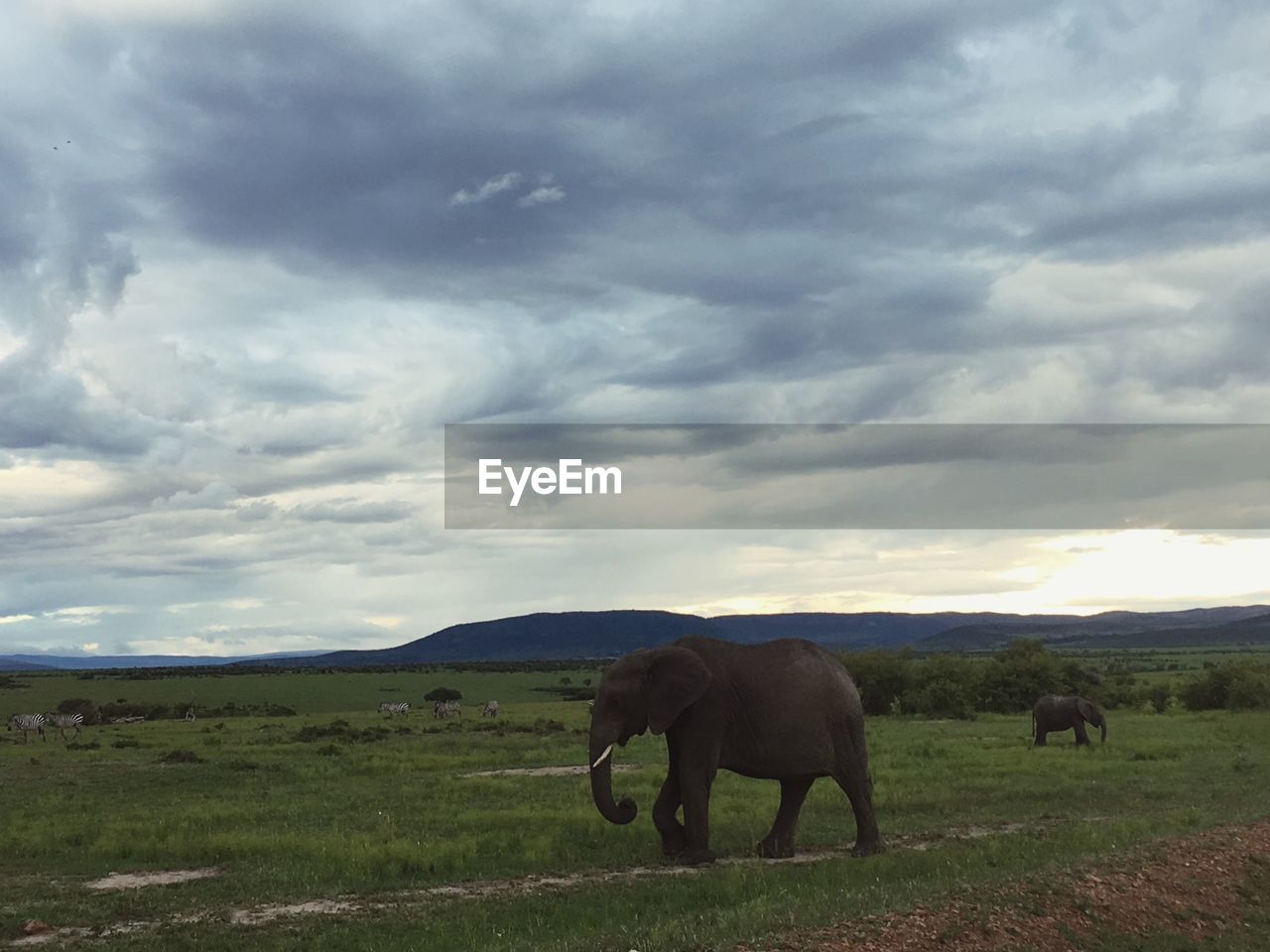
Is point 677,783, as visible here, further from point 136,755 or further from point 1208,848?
point 136,755

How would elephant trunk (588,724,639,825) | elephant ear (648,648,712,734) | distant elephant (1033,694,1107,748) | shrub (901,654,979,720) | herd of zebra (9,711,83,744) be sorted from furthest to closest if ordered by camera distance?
shrub (901,654,979,720) → herd of zebra (9,711,83,744) → distant elephant (1033,694,1107,748) → elephant ear (648,648,712,734) → elephant trunk (588,724,639,825)

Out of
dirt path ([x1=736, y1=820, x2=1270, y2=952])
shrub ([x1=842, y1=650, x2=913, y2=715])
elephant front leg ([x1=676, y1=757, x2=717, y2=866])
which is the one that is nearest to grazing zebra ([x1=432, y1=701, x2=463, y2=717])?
shrub ([x1=842, y1=650, x2=913, y2=715])

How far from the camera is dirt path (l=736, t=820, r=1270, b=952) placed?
1136cm

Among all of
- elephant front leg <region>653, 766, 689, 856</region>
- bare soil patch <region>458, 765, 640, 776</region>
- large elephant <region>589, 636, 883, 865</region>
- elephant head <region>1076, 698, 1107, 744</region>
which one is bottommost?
bare soil patch <region>458, 765, 640, 776</region>

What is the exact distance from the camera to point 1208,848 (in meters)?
16.6

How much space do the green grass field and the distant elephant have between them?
0.78m

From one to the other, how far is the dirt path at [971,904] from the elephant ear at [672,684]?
7.87 feet

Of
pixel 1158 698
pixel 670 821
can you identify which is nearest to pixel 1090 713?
pixel 670 821

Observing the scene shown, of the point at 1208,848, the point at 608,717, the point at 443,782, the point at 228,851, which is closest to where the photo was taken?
the point at 1208,848

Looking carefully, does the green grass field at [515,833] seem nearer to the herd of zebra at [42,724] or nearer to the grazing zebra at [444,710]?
the herd of zebra at [42,724]

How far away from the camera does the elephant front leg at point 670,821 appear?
61.6 feet

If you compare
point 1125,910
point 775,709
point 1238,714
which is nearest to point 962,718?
point 1238,714

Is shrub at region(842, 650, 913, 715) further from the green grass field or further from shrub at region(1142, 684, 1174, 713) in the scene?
the green grass field

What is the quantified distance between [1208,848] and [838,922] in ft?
26.5
